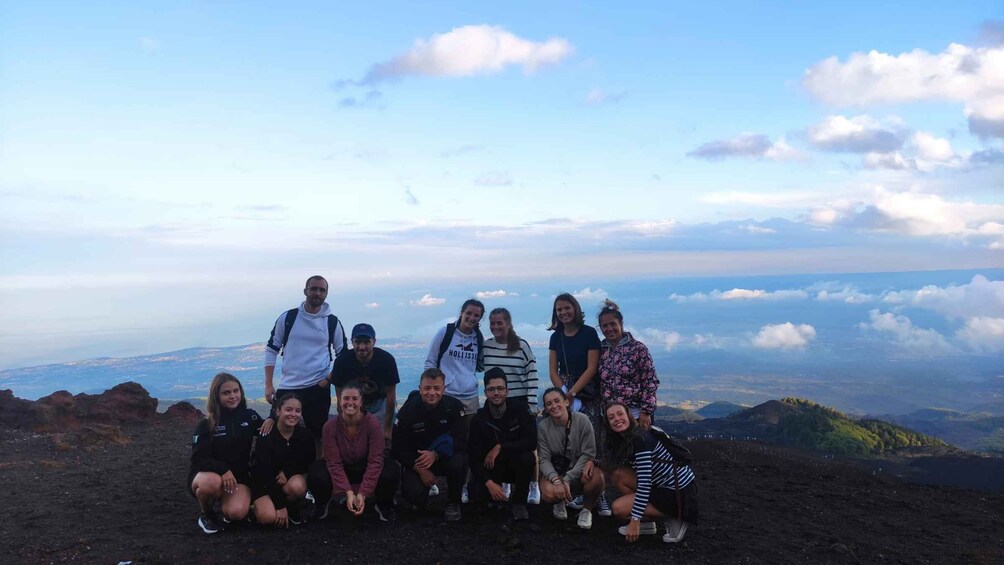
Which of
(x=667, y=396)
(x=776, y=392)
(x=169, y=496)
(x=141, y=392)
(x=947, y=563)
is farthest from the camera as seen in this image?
(x=776, y=392)

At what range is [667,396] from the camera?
110 m

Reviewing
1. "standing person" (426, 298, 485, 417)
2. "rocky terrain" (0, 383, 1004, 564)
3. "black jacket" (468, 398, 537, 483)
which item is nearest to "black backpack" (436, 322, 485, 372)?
"standing person" (426, 298, 485, 417)

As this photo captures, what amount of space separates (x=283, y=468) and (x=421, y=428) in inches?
61.0

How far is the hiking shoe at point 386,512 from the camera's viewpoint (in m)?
7.23

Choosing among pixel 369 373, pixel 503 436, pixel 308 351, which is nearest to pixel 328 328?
pixel 308 351

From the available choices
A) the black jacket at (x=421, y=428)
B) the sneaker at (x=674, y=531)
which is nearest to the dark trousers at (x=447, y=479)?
the black jacket at (x=421, y=428)

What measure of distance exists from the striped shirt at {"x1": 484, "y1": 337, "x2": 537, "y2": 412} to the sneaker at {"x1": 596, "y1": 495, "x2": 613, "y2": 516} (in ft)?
4.52

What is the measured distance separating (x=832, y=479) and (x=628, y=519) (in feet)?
18.0

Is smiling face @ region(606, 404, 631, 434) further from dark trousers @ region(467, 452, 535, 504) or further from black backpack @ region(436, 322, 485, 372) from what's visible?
black backpack @ region(436, 322, 485, 372)

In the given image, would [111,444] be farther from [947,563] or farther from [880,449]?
[880,449]

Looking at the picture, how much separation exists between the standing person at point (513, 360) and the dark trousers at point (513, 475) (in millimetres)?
370

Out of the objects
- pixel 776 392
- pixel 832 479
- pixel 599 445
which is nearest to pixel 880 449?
pixel 832 479

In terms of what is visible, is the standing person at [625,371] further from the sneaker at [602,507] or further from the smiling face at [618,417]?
the sneaker at [602,507]

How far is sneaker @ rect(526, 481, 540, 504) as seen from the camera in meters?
7.95
